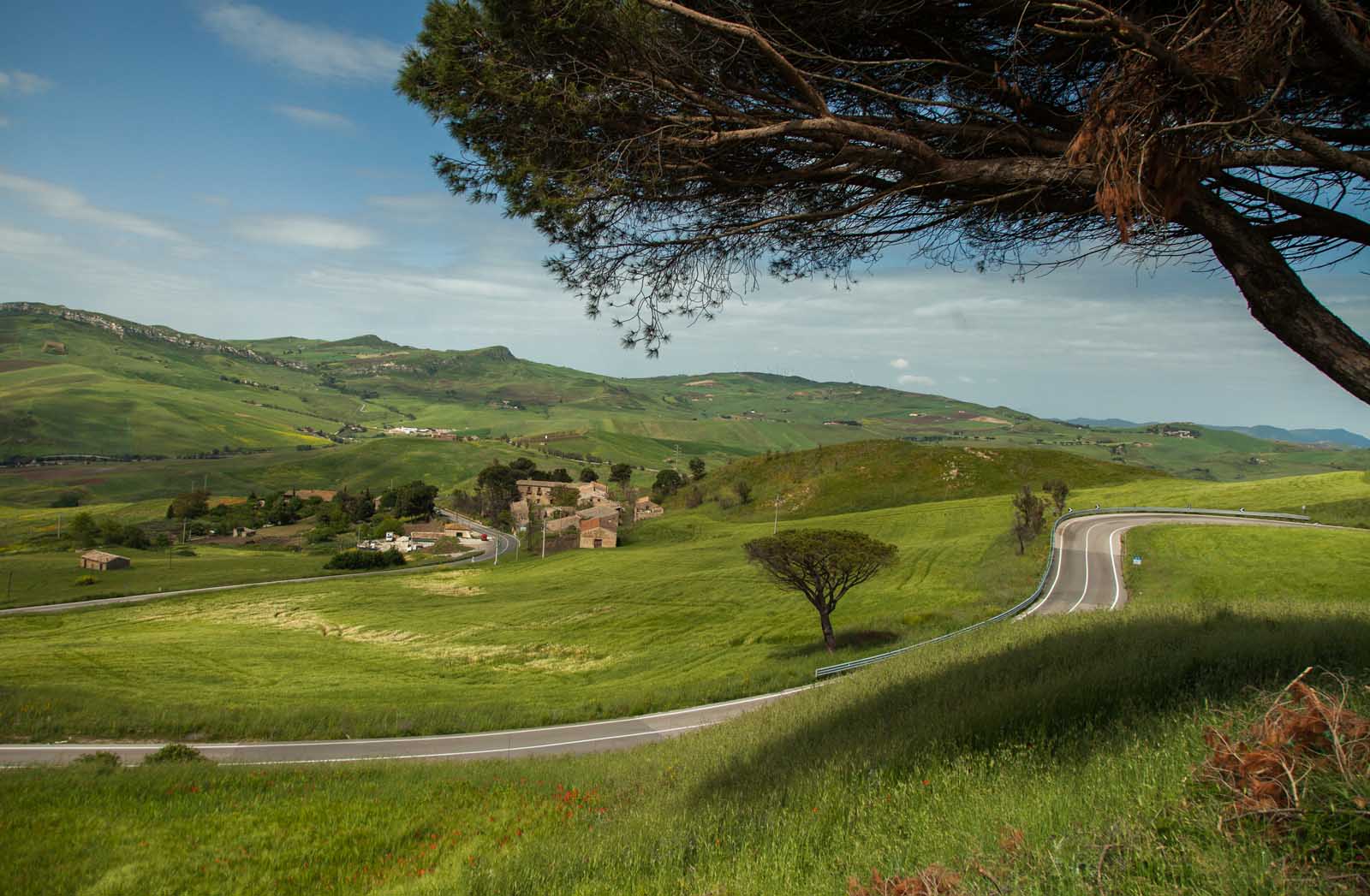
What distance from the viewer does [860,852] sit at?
4.95m

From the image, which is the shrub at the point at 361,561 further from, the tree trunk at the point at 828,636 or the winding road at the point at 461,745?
the tree trunk at the point at 828,636

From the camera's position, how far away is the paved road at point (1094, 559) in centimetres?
3416

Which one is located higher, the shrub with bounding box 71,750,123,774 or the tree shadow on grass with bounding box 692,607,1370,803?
the tree shadow on grass with bounding box 692,607,1370,803

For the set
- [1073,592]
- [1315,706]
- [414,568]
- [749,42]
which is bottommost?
[414,568]

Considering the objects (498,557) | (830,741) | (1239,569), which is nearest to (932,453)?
(498,557)

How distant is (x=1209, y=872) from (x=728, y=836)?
3803mm

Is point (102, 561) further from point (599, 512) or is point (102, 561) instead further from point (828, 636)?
point (828, 636)

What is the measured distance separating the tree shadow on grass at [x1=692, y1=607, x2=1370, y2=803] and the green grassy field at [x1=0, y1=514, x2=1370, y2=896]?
0.05 meters

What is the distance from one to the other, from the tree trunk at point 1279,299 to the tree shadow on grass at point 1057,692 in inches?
118

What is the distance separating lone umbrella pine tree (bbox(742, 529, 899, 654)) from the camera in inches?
1314

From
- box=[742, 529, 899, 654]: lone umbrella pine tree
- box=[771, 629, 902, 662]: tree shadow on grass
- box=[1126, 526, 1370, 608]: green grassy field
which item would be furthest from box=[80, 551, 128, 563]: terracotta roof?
box=[1126, 526, 1370, 608]: green grassy field

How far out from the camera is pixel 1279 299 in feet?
16.1

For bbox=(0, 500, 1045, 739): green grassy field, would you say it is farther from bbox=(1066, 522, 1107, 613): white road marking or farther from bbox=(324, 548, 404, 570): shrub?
bbox=(324, 548, 404, 570): shrub

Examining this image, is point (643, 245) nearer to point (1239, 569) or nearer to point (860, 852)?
point (860, 852)
